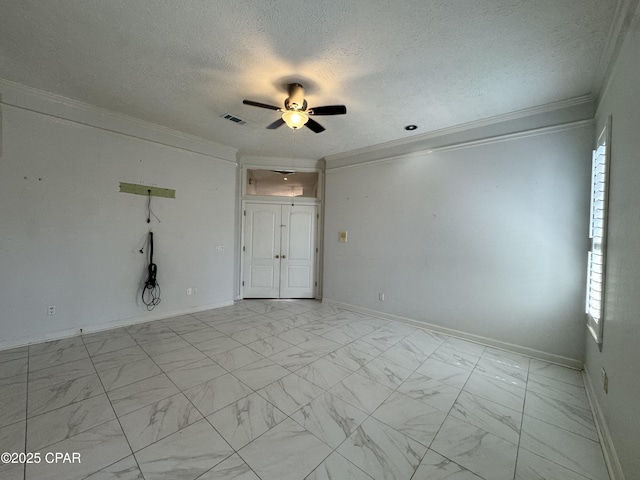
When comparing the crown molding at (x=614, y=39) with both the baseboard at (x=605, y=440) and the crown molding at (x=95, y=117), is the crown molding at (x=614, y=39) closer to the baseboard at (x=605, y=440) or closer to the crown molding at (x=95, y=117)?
the baseboard at (x=605, y=440)

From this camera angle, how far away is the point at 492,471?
4.97 feet

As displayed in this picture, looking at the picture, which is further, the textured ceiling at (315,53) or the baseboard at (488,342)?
the baseboard at (488,342)

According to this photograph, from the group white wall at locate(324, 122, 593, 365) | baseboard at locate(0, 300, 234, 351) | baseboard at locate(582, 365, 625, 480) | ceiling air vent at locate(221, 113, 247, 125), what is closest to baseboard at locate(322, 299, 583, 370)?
white wall at locate(324, 122, 593, 365)

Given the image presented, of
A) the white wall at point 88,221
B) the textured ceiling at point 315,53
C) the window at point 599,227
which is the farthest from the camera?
the white wall at point 88,221

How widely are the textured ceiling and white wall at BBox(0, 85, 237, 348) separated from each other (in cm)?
50

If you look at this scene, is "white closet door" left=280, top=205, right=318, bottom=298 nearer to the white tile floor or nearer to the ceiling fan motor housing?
the white tile floor

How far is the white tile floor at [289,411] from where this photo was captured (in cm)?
151

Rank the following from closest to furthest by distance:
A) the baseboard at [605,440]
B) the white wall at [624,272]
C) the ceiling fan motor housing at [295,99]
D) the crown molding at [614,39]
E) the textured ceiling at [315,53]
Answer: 1. the white wall at [624,272]
2. the baseboard at [605,440]
3. the crown molding at [614,39]
4. the textured ceiling at [315,53]
5. the ceiling fan motor housing at [295,99]

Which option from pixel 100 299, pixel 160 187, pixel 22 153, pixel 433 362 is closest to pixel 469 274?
pixel 433 362

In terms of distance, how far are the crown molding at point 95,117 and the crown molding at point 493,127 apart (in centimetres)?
293

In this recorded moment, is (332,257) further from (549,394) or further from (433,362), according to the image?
(549,394)

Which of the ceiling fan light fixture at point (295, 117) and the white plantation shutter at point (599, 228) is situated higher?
the ceiling fan light fixture at point (295, 117)

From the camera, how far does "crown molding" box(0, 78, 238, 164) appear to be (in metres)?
2.83

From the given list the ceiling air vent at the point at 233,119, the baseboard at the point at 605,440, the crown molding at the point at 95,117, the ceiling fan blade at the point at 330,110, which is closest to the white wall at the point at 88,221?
the crown molding at the point at 95,117
